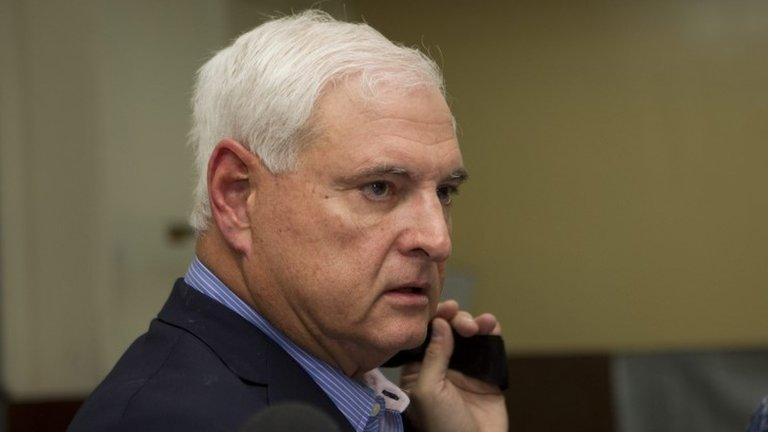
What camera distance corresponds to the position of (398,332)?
171cm

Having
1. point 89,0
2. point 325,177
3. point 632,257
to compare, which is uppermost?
point 325,177

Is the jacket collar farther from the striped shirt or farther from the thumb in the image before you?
the thumb

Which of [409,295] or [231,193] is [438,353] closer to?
[409,295]

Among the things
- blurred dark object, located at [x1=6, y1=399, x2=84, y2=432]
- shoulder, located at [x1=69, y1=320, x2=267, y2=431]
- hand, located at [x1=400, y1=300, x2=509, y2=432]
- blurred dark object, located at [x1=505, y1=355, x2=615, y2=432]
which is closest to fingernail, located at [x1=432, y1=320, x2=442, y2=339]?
hand, located at [x1=400, y1=300, x2=509, y2=432]

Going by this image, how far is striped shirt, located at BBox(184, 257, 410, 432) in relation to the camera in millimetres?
1733

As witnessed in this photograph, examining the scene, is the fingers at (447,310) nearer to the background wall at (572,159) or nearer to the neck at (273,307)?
the neck at (273,307)

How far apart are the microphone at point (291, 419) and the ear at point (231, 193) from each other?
0.85m

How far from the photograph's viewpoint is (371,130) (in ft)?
5.48

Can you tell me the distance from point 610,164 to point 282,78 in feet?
12.7

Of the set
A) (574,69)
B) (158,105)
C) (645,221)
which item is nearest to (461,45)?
(574,69)

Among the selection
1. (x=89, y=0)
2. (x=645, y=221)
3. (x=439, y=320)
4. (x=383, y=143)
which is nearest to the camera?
(x=383, y=143)

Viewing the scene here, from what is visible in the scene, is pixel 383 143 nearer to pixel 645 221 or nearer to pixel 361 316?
pixel 361 316

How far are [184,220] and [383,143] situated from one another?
3.29 meters

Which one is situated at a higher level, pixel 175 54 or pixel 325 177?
pixel 325 177
